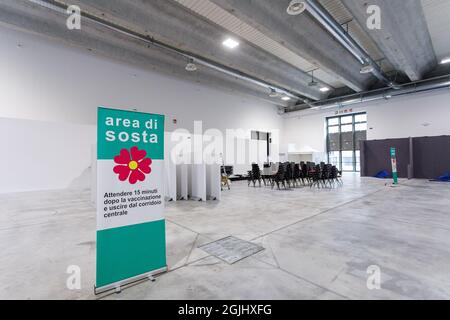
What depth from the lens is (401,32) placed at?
631 cm

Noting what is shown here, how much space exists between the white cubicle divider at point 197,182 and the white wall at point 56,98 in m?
4.21

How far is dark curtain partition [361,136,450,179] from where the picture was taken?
10.2 meters

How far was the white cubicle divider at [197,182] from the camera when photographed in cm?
588

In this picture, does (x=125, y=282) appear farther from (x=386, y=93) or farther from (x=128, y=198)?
(x=386, y=93)

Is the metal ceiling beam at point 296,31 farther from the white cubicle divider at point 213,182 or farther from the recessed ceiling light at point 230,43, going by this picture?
the white cubicle divider at point 213,182

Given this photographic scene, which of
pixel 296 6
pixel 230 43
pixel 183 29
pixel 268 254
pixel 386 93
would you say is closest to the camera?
pixel 268 254

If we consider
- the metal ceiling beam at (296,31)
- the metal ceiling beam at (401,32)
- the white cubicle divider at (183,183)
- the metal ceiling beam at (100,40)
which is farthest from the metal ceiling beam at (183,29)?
the white cubicle divider at (183,183)

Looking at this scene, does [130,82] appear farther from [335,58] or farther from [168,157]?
[335,58]

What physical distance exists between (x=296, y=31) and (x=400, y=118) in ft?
29.2

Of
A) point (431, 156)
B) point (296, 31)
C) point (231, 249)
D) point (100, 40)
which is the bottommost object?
point (231, 249)

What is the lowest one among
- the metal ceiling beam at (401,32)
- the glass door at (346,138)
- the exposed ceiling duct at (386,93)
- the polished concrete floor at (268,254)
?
the polished concrete floor at (268,254)

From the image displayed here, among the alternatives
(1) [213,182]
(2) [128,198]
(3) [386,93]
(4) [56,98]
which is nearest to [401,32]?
(3) [386,93]

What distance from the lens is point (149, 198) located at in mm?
1975

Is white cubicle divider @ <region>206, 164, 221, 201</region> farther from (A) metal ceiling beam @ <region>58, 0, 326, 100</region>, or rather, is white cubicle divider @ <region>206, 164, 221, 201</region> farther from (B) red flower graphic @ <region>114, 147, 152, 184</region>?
(B) red flower graphic @ <region>114, 147, 152, 184</region>
